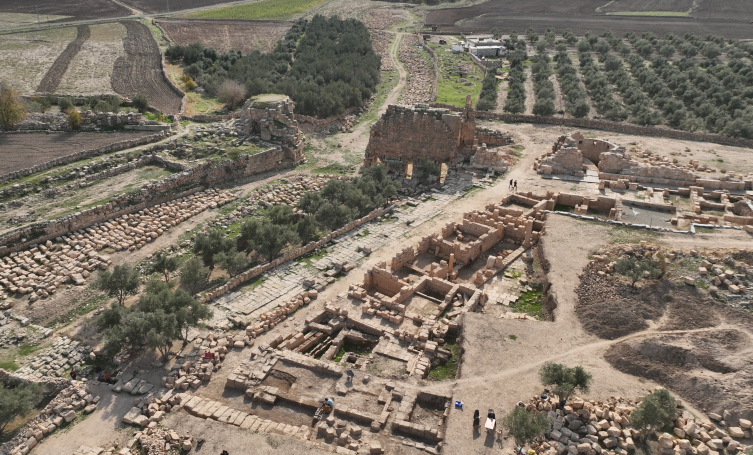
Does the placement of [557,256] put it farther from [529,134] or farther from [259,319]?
[529,134]

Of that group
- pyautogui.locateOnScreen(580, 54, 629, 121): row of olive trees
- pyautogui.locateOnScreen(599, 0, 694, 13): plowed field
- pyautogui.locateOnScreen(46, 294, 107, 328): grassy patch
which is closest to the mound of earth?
pyautogui.locateOnScreen(46, 294, 107, 328): grassy patch

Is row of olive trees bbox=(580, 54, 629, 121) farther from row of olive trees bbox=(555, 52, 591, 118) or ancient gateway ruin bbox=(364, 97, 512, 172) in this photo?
ancient gateway ruin bbox=(364, 97, 512, 172)

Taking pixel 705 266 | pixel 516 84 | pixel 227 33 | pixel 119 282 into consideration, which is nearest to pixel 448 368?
pixel 705 266

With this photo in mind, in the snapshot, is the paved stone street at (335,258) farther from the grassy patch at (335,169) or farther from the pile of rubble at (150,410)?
the grassy patch at (335,169)

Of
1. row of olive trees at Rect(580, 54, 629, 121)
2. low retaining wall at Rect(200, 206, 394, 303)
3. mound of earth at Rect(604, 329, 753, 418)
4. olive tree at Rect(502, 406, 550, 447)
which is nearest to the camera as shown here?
olive tree at Rect(502, 406, 550, 447)

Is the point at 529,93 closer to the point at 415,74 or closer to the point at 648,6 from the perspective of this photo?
the point at 415,74

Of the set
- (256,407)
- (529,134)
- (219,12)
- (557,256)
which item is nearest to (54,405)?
(256,407)

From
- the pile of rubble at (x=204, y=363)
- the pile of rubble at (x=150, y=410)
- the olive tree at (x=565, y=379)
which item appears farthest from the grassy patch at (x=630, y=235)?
the pile of rubble at (x=150, y=410)
